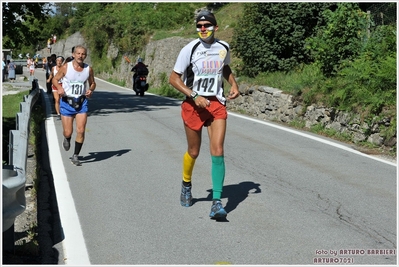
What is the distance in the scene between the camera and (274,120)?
18.7 metres

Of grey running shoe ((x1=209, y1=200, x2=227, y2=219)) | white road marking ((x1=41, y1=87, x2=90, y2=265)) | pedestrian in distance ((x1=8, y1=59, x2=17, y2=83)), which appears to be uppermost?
grey running shoe ((x1=209, y1=200, x2=227, y2=219))

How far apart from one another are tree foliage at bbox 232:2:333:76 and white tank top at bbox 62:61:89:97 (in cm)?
1163

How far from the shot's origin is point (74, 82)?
1144 cm

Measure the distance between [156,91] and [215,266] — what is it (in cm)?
3111

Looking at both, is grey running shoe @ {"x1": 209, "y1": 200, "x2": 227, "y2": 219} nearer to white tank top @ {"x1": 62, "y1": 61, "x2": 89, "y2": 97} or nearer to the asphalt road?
the asphalt road

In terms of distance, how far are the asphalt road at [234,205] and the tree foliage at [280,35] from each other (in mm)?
8623

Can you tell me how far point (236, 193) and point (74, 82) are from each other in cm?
387

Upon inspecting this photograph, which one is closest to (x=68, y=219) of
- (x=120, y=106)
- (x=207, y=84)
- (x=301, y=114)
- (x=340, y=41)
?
(x=207, y=84)

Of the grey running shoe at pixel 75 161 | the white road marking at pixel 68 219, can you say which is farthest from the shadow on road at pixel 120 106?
the white road marking at pixel 68 219

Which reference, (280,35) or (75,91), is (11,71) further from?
(75,91)

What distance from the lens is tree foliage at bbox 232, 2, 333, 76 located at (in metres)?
22.3

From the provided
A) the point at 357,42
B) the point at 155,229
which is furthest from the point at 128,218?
the point at 357,42

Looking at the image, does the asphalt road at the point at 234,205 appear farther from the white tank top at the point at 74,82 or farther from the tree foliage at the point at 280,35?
the tree foliage at the point at 280,35

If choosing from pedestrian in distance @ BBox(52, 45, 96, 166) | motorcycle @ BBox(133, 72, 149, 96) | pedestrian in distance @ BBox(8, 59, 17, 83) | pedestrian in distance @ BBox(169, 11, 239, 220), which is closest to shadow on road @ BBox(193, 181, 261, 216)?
pedestrian in distance @ BBox(169, 11, 239, 220)
